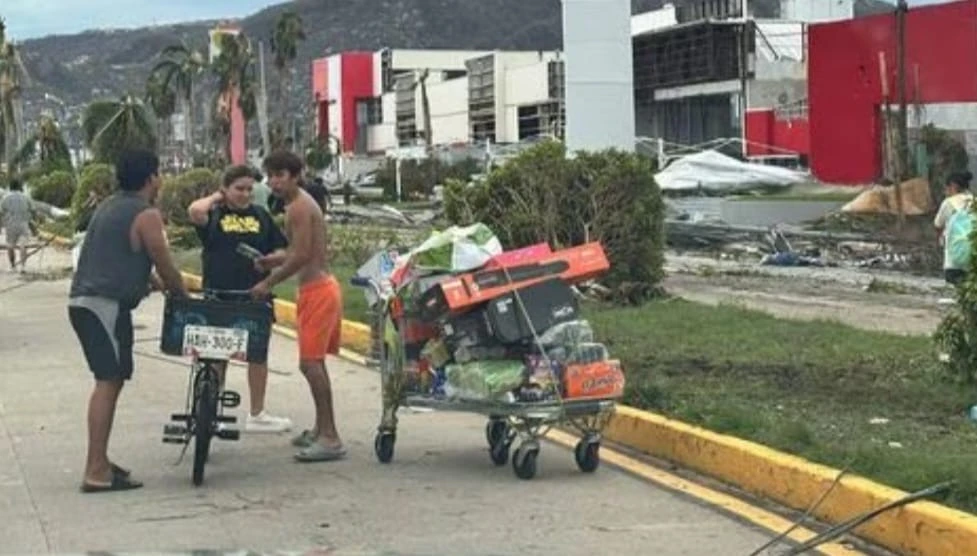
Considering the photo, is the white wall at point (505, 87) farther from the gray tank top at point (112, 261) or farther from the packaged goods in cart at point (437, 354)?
the gray tank top at point (112, 261)

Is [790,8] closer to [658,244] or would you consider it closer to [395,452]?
[658,244]

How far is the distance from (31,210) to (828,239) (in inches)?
612

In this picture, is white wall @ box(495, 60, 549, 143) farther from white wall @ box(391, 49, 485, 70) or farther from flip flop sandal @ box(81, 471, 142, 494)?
flip flop sandal @ box(81, 471, 142, 494)

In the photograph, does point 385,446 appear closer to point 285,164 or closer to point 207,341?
point 207,341

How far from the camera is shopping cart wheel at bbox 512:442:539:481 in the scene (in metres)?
8.69

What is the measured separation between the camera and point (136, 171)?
870cm

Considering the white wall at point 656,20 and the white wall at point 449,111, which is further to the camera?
the white wall at point 449,111

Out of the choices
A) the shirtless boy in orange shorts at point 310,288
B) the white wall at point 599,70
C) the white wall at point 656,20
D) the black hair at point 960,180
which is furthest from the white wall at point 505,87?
the shirtless boy in orange shorts at point 310,288

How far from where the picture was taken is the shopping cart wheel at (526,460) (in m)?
8.69

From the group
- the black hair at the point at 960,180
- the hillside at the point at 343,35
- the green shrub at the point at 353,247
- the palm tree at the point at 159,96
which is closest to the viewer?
the black hair at the point at 960,180

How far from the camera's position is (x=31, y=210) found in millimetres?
29031

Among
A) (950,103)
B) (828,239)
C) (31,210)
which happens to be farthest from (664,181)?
(31,210)

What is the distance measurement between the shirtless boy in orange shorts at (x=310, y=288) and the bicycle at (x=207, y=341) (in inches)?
15.9

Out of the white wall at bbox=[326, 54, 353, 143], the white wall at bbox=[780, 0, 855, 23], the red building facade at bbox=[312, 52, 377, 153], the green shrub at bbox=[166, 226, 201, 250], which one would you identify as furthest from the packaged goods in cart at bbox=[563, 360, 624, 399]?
the white wall at bbox=[326, 54, 353, 143]
